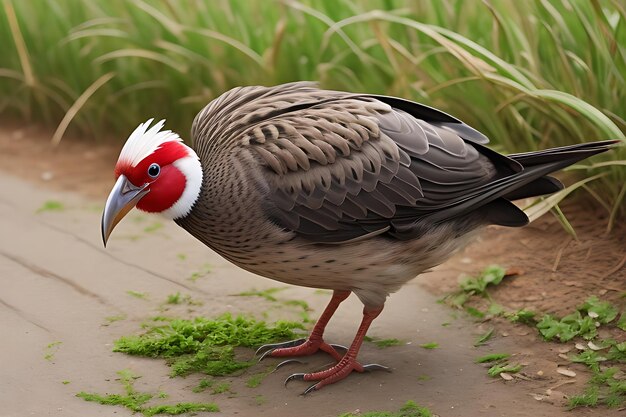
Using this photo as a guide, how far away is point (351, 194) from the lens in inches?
138

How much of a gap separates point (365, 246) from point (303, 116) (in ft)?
1.82

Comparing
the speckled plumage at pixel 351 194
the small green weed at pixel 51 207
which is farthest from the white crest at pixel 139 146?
the small green weed at pixel 51 207

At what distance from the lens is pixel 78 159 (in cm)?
609

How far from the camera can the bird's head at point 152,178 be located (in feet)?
11.5

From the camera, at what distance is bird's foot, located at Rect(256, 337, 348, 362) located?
3.83 metres

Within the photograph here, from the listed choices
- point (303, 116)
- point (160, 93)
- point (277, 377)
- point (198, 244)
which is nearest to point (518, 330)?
point (277, 377)

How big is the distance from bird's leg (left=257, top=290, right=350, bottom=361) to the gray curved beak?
83cm

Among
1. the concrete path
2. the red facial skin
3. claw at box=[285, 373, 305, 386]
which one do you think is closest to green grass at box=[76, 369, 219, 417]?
the concrete path

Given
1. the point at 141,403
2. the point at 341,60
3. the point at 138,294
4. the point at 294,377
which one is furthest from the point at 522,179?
the point at 341,60

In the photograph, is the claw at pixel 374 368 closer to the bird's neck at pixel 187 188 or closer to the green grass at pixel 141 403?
the green grass at pixel 141 403

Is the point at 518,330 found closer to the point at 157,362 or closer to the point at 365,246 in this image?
the point at 365,246

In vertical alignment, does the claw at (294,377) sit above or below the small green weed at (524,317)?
below

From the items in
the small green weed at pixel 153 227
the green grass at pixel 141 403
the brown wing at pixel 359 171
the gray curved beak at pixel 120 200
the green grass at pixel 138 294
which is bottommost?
the small green weed at pixel 153 227

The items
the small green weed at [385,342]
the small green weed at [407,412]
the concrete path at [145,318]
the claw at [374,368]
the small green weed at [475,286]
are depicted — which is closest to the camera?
the small green weed at [407,412]
